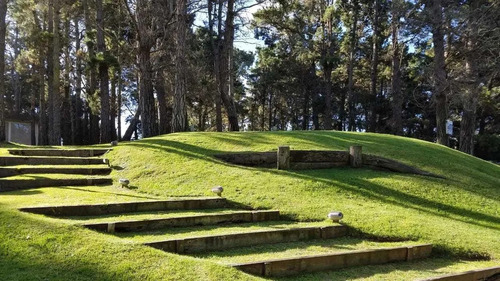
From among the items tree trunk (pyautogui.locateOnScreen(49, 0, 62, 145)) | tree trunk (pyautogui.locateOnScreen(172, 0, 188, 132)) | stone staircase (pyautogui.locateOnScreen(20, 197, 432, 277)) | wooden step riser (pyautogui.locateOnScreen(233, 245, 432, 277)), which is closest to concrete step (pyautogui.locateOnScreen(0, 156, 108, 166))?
stone staircase (pyautogui.locateOnScreen(20, 197, 432, 277))

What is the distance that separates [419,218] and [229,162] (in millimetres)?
3756

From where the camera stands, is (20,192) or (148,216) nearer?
(148,216)

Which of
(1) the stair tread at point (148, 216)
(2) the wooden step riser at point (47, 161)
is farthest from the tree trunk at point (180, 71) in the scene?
(1) the stair tread at point (148, 216)

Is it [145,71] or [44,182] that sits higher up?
[145,71]

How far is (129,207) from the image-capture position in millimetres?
4785

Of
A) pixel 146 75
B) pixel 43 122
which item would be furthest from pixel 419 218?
pixel 43 122

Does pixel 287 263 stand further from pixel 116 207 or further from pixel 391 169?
pixel 391 169

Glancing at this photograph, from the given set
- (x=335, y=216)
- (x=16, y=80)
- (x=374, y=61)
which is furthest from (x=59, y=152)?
(x=16, y=80)

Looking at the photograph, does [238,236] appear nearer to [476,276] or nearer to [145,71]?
[476,276]

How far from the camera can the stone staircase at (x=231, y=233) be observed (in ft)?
12.2

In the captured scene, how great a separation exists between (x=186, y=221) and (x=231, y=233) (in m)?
0.70

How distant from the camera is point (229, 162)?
7.39m

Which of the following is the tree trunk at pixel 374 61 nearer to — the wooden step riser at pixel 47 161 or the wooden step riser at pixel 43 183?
the wooden step riser at pixel 47 161

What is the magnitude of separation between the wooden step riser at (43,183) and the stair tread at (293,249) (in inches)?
136
